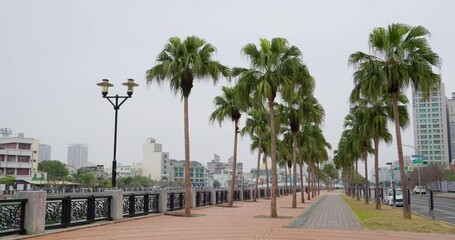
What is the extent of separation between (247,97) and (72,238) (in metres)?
11.3

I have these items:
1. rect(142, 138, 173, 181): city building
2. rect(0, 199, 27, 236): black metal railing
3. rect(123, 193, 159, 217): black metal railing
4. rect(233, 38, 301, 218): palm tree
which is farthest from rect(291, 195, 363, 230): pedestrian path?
rect(142, 138, 173, 181): city building

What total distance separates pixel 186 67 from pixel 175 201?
8.34 metres

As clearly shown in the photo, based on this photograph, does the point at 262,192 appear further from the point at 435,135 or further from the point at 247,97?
the point at 435,135

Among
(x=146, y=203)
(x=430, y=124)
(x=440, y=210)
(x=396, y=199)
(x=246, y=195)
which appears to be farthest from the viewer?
(x=430, y=124)

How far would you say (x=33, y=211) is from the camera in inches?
483

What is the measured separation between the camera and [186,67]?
2056 cm

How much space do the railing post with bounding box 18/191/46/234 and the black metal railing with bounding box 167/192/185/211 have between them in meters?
11.2

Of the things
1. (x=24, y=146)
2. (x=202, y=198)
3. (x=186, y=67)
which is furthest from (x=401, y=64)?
(x=24, y=146)

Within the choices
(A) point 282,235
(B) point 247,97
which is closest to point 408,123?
(B) point 247,97

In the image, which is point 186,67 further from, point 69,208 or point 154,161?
point 154,161

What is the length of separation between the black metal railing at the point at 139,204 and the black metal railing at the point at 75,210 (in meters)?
1.93

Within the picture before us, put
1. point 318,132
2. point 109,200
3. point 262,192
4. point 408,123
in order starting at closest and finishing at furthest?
point 109,200 → point 408,123 → point 318,132 → point 262,192

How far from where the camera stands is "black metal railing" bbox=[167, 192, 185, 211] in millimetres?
23656

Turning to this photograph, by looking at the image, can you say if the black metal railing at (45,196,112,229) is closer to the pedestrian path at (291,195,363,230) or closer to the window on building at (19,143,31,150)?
the pedestrian path at (291,195,363,230)
